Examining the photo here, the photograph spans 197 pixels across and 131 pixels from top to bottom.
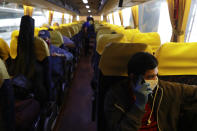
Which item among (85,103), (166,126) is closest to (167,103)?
(166,126)

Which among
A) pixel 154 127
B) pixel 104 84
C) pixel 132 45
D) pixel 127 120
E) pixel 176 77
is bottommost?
pixel 154 127

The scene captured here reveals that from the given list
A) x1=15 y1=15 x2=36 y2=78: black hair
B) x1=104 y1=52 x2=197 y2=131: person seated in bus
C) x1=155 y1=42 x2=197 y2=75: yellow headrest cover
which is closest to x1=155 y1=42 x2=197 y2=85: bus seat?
x1=155 y1=42 x2=197 y2=75: yellow headrest cover

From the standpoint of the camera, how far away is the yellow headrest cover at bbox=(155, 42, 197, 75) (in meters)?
1.33

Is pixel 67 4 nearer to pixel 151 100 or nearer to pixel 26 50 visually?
pixel 26 50

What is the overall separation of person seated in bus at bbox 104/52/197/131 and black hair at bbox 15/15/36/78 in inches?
46.3

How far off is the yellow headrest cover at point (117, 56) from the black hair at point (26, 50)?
98 centimetres

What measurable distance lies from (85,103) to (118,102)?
211cm

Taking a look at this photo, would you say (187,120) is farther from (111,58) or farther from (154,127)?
(111,58)

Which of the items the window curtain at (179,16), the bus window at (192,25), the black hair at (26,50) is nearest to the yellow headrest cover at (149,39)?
the window curtain at (179,16)

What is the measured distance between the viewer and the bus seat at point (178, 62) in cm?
133

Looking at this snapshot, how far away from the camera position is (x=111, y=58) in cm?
143

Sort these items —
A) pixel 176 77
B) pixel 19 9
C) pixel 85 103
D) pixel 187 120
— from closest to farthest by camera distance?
pixel 187 120, pixel 176 77, pixel 85 103, pixel 19 9

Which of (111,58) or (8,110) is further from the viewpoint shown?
(111,58)

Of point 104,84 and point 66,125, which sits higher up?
point 104,84
